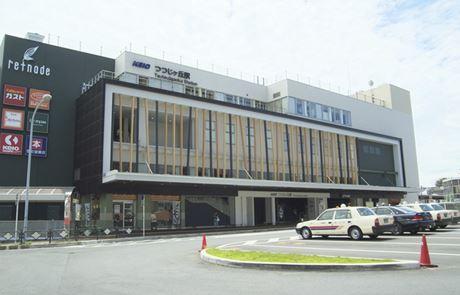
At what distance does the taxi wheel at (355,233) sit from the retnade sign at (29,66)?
31042 mm

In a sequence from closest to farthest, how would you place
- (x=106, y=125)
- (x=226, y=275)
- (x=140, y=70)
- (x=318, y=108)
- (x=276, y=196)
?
(x=226, y=275) → (x=106, y=125) → (x=140, y=70) → (x=276, y=196) → (x=318, y=108)

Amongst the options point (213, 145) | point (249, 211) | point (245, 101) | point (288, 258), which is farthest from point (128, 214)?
point (288, 258)

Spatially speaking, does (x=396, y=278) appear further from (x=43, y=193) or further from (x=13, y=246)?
(x=43, y=193)

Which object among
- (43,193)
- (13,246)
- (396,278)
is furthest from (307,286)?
(43,193)

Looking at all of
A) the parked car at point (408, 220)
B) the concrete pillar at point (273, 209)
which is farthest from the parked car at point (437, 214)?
the concrete pillar at point (273, 209)

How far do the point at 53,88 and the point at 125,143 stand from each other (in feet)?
31.9

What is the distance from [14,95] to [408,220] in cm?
3231

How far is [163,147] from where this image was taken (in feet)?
122

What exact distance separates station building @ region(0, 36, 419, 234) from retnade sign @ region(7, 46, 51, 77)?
0.09 m

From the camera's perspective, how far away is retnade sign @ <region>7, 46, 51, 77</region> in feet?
120

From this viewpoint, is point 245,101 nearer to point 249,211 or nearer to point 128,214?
point 249,211

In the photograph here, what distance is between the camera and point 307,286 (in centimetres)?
878

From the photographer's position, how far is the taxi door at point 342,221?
19.4 meters

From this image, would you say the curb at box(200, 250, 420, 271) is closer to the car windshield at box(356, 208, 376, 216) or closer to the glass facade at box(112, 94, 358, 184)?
the car windshield at box(356, 208, 376, 216)
